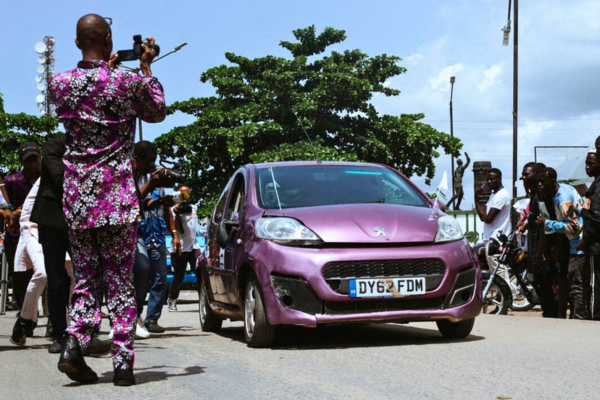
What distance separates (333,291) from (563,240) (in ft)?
14.5

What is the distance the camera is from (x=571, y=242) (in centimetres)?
1072

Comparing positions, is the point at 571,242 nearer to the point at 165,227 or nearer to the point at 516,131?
the point at 165,227

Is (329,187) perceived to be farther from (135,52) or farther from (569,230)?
(569,230)

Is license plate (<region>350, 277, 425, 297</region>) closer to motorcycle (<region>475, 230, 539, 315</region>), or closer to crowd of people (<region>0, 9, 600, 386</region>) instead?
crowd of people (<region>0, 9, 600, 386</region>)

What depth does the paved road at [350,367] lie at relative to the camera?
5.29 metres

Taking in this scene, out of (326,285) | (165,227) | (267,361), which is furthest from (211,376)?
(165,227)

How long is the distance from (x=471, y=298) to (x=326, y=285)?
4.11ft

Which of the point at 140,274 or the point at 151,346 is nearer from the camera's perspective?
the point at 151,346

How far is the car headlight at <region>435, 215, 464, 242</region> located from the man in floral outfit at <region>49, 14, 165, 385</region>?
291cm

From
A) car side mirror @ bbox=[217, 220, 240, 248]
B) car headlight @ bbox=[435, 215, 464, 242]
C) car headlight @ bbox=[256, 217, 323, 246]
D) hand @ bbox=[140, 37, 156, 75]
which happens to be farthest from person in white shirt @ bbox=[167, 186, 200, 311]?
hand @ bbox=[140, 37, 156, 75]

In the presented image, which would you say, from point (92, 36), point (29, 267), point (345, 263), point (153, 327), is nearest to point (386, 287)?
point (345, 263)

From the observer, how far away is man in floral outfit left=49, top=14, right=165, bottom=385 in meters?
5.63

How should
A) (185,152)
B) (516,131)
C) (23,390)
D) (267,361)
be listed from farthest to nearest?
(185,152) < (516,131) < (267,361) < (23,390)

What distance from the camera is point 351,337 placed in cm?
856
